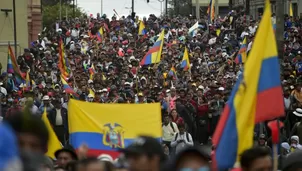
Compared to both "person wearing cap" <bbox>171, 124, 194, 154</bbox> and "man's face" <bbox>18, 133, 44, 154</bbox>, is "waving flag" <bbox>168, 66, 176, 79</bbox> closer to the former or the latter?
"person wearing cap" <bbox>171, 124, 194, 154</bbox>

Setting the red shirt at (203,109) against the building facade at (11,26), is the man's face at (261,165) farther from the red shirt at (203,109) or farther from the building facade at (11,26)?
the building facade at (11,26)

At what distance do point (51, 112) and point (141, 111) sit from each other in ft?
25.1

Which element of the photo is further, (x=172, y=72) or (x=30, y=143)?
(x=172, y=72)

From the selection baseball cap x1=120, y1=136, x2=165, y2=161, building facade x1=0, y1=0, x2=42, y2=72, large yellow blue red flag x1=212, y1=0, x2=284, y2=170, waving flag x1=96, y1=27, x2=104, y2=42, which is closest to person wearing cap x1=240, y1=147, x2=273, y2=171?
large yellow blue red flag x1=212, y1=0, x2=284, y2=170

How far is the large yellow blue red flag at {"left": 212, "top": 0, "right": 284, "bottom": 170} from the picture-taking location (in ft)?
26.1

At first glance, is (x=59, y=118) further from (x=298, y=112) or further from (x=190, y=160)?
(x=190, y=160)

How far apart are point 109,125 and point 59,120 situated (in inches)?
303

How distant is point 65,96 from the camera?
22.4 meters

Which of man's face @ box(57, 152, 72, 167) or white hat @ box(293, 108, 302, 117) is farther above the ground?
man's face @ box(57, 152, 72, 167)

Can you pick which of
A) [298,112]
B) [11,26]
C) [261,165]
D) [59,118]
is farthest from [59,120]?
[11,26]

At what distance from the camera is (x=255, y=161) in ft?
24.1

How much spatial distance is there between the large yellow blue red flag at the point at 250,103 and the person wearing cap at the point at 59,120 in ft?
38.0

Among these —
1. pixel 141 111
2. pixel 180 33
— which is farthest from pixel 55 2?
pixel 141 111

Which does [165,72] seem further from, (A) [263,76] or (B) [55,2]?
(B) [55,2]
